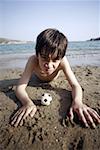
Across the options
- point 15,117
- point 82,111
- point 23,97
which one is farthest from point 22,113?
point 82,111

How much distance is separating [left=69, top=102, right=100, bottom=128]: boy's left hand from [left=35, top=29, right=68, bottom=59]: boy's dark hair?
743 mm

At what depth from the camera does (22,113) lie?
2.74 m

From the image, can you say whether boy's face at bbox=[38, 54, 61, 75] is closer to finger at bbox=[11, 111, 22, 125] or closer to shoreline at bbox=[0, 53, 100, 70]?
finger at bbox=[11, 111, 22, 125]

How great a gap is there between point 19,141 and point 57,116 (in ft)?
1.87

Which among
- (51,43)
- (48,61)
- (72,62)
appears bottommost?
(72,62)

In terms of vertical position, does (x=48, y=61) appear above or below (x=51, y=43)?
below

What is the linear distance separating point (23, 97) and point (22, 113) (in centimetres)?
37

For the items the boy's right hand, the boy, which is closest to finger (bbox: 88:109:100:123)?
the boy

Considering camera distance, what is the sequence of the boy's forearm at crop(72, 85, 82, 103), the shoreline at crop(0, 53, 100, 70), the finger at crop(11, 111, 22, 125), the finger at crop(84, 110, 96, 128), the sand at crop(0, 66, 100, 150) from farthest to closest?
the shoreline at crop(0, 53, 100, 70)
the boy's forearm at crop(72, 85, 82, 103)
the finger at crop(11, 111, 22, 125)
the finger at crop(84, 110, 96, 128)
the sand at crop(0, 66, 100, 150)

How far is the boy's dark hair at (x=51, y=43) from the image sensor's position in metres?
3.02

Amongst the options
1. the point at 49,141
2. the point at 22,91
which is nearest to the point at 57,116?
the point at 49,141

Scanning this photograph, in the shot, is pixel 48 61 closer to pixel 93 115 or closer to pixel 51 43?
pixel 51 43

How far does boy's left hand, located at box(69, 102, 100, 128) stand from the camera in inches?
103

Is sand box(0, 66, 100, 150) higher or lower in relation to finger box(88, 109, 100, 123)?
lower
